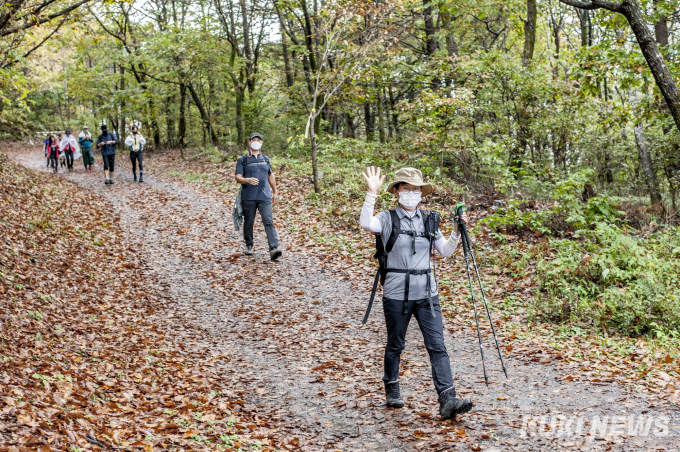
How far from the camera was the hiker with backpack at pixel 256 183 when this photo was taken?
10.2 meters

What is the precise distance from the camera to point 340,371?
6242 millimetres

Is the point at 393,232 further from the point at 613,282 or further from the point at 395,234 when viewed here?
the point at 613,282

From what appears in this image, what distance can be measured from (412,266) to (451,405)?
1252 mm

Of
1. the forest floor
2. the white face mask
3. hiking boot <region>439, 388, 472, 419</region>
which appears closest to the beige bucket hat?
the white face mask

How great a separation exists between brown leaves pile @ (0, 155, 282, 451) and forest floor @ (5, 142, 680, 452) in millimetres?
303

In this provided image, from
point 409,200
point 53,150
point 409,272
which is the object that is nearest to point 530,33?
point 409,200

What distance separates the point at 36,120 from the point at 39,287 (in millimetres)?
40936

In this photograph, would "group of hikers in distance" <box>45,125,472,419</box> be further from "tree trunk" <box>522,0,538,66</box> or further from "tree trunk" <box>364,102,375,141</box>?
"tree trunk" <box>364,102,375,141</box>

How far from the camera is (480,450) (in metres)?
4.17

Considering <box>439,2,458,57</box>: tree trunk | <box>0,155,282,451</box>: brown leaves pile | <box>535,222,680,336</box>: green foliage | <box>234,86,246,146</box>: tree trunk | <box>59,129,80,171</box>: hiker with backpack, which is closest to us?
<box>0,155,282,451</box>: brown leaves pile

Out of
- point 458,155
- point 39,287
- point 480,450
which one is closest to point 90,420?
point 480,450

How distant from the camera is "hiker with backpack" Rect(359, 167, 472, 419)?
4.70 m

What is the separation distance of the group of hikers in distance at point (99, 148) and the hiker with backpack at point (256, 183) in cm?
1002

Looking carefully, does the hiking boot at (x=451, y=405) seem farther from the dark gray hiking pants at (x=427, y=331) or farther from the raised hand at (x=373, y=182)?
the raised hand at (x=373, y=182)
